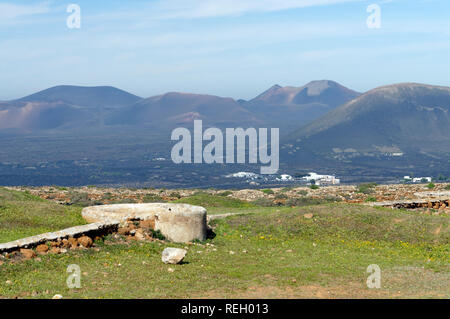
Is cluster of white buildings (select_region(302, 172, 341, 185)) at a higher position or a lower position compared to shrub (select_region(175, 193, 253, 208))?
lower

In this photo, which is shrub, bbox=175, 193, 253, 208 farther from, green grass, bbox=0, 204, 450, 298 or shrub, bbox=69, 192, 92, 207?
green grass, bbox=0, 204, 450, 298

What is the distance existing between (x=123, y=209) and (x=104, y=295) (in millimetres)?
8351

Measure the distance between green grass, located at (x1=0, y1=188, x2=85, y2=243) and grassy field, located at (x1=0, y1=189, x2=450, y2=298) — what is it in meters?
0.12

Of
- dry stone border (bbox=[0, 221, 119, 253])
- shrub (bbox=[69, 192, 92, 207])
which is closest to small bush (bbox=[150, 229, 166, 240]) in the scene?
dry stone border (bbox=[0, 221, 119, 253])

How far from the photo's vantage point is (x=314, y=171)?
155125mm

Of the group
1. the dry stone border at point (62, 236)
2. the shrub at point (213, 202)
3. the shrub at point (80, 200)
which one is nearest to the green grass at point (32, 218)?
the dry stone border at point (62, 236)

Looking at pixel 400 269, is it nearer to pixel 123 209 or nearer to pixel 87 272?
pixel 87 272

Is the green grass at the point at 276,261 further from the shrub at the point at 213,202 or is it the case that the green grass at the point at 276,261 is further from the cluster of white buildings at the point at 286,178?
the cluster of white buildings at the point at 286,178

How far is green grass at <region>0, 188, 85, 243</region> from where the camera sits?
1902cm

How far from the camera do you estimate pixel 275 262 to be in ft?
55.3

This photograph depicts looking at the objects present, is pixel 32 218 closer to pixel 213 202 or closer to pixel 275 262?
pixel 275 262

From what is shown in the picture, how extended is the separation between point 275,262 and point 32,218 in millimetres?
9118

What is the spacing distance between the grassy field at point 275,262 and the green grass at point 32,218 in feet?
0.38
